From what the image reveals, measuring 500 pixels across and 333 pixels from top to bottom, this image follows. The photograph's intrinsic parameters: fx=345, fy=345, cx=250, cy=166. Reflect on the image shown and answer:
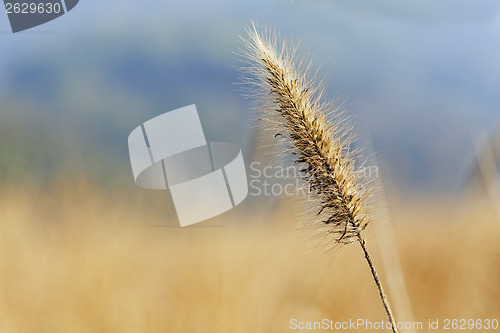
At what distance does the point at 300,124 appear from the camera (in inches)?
31.5

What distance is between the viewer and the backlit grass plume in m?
0.79

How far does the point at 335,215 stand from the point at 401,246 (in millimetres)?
536

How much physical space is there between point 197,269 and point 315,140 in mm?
597

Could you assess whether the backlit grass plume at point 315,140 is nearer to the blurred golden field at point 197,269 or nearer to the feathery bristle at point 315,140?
the feathery bristle at point 315,140

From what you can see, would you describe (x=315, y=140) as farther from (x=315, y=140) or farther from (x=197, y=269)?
(x=197, y=269)

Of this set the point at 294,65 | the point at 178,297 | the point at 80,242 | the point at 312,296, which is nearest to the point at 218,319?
the point at 178,297

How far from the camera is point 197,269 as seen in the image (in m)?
1.11

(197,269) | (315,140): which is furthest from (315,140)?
(197,269)

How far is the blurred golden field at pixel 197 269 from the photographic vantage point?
102 cm

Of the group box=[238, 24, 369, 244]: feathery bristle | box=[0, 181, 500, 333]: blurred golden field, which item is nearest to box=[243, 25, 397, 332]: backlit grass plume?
box=[238, 24, 369, 244]: feathery bristle

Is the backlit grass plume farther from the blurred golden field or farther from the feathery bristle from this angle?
the blurred golden field

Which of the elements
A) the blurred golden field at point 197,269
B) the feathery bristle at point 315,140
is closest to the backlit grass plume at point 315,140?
the feathery bristle at point 315,140

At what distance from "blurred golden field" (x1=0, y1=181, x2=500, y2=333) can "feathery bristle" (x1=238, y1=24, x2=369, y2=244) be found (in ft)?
0.77

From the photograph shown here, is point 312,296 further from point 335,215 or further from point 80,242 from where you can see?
point 80,242
